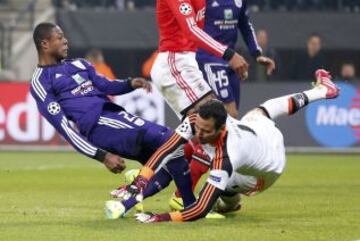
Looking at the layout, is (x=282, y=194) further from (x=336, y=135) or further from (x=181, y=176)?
(x=336, y=135)

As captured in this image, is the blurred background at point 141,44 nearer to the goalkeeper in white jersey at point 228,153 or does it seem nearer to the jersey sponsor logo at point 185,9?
the jersey sponsor logo at point 185,9

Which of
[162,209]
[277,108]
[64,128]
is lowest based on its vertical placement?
[162,209]

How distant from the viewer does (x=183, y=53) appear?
1193cm

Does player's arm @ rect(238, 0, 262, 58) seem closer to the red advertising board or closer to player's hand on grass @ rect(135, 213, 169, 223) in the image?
player's hand on grass @ rect(135, 213, 169, 223)

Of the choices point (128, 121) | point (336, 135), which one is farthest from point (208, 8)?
point (336, 135)

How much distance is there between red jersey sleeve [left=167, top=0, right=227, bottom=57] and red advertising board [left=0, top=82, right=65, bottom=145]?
10680 millimetres

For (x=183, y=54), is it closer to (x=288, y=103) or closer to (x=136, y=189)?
(x=288, y=103)

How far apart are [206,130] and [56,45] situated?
2151 millimetres

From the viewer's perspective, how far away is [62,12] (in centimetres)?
2642

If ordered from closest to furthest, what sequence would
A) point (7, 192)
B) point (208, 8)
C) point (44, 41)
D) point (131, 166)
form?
point (44, 41)
point (208, 8)
point (7, 192)
point (131, 166)

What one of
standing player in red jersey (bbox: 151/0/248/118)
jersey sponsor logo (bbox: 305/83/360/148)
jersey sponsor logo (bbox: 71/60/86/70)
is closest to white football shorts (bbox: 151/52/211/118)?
standing player in red jersey (bbox: 151/0/248/118)

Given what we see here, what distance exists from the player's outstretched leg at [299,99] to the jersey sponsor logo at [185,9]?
4.11 feet

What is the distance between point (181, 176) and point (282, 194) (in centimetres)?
313

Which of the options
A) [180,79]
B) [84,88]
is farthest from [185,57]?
[84,88]
